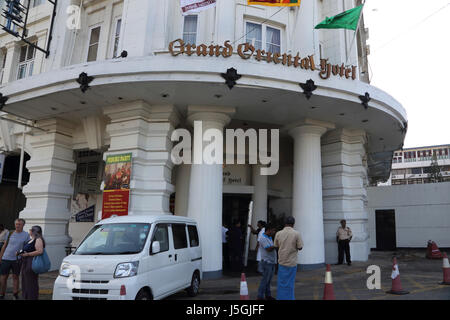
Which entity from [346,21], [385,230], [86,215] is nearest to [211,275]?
[86,215]

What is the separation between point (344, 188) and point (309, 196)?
7.58ft

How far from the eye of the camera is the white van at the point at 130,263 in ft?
20.0

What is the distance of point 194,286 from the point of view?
870cm

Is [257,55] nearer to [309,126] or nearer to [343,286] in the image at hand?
[309,126]

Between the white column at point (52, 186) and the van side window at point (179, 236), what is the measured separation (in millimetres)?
7625

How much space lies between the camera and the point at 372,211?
78.9ft

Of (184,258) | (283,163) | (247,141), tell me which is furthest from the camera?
(283,163)

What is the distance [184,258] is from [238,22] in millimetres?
9325

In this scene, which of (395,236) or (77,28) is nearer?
(77,28)

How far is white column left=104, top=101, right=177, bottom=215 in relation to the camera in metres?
11.8

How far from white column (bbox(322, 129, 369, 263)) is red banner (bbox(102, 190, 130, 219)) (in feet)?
27.9

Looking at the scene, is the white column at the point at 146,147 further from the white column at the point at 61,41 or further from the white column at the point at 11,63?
the white column at the point at 11,63
